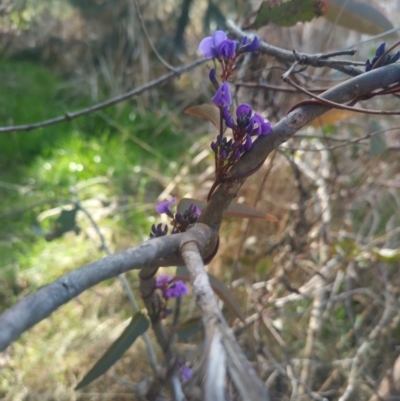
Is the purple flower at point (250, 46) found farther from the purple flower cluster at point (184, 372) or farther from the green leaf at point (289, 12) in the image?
the purple flower cluster at point (184, 372)

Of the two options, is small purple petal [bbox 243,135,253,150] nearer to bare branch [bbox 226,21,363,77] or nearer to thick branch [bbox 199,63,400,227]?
thick branch [bbox 199,63,400,227]

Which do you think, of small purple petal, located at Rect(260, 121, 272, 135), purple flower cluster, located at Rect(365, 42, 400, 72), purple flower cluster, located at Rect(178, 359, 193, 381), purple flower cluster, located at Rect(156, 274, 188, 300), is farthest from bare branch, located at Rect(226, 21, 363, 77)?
purple flower cluster, located at Rect(178, 359, 193, 381)

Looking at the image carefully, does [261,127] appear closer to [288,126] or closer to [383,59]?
[288,126]

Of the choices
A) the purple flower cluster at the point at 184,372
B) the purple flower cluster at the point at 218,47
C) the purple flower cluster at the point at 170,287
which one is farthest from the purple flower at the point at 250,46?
the purple flower cluster at the point at 184,372

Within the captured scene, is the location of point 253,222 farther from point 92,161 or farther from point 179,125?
point 179,125

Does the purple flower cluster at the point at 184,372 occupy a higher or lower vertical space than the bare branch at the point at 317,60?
lower

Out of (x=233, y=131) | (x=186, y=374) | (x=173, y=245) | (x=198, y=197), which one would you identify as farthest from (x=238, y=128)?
(x=198, y=197)
